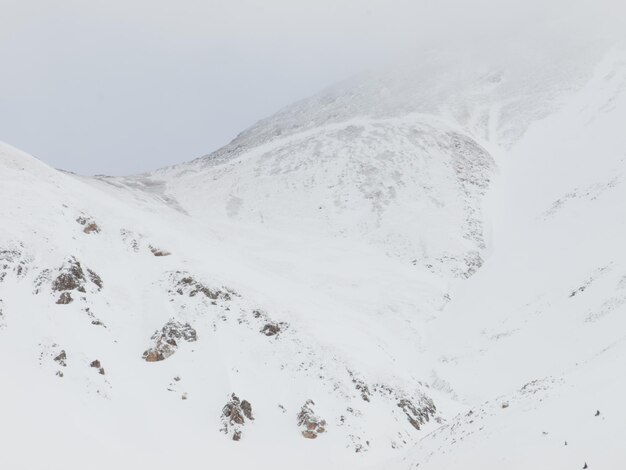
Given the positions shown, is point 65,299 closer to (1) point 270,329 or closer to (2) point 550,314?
(1) point 270,329

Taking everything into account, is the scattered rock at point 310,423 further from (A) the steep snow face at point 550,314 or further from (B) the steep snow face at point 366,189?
(B) the steep snow face at point 366,189

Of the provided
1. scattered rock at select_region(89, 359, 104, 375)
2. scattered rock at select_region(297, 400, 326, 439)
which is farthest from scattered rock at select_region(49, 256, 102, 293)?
scattered rock at select_region(297, 400, 326, 439)

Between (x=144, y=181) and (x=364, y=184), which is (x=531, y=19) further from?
(x=144, y=181)

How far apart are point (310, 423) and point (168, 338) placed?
26.7 ft

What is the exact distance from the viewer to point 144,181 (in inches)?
3103

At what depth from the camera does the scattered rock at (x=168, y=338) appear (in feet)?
86.2

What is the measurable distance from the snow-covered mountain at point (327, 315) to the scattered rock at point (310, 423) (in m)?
0.07

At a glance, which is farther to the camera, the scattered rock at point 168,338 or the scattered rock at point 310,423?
the scattered rock at point 168,338

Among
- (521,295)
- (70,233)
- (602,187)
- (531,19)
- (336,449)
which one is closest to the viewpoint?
(336,449)

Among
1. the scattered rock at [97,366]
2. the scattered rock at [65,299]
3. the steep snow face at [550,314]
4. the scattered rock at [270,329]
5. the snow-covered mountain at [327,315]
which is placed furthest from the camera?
the scattered rock at [270,329]

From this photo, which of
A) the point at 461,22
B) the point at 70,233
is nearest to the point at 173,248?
the point at 70,233

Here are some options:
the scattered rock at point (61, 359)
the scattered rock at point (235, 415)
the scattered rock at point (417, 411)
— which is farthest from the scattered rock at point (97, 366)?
the scattered rock at point (417, 411)

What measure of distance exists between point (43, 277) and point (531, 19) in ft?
473

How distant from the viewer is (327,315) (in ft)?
117
